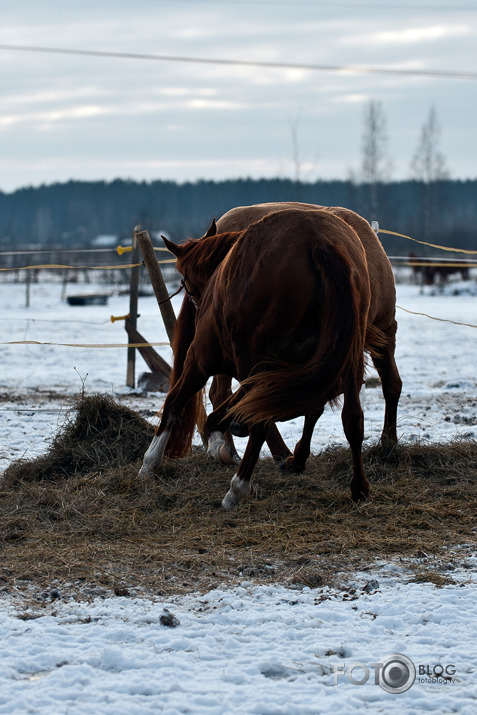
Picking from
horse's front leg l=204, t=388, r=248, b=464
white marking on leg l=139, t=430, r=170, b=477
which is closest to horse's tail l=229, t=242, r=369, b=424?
horse's front leg l=204, t=388, r=248, b=464

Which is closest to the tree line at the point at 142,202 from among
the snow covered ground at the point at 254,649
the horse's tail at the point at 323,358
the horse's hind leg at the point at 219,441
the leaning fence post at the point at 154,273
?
the leaning fence post at the point at 154,273

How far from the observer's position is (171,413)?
480cm

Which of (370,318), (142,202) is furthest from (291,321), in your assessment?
(142,202)

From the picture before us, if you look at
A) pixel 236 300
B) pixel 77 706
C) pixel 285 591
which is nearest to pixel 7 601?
pixel 77 706

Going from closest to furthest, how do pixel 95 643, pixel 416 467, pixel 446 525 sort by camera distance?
pixel 95 643 → pixel 446 525 → pixel 416 467

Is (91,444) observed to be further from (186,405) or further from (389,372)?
(389,372)

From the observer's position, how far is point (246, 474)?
163 inches

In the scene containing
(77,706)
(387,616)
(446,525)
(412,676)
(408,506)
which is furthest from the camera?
(408,506)

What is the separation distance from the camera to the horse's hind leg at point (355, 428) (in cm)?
414

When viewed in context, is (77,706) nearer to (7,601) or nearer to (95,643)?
(95,643)

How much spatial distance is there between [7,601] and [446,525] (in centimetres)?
222

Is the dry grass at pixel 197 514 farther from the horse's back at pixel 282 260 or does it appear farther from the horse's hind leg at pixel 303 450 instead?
the horse's back at pixel 282 260

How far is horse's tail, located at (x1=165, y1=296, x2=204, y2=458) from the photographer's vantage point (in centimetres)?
489

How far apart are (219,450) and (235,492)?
0.83 meters
